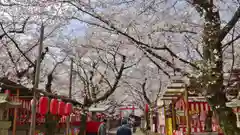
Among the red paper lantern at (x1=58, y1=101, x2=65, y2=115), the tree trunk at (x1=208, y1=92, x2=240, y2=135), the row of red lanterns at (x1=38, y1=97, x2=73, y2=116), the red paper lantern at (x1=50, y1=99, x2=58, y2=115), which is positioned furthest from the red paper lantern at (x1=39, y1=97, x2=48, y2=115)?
the tree trunk at (x1=208, y1=92, x2=240, y2=135)

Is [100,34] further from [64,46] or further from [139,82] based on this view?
[139,82]

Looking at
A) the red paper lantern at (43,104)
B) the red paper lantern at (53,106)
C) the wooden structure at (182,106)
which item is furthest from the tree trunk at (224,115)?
the red paper lantern at (53,106)

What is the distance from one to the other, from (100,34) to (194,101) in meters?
7.52

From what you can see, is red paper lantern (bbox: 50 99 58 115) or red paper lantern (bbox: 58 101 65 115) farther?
red paper lantern (bbox: 58 101 65 115)

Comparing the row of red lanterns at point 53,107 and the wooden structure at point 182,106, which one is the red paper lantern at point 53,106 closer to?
the row of red lanterns at point 53,107

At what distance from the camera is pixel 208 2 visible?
754 centimetres

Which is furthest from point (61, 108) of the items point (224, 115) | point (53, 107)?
point (224, 115)

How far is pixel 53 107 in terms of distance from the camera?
1304cm

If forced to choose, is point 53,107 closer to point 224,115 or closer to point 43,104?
point 43,104

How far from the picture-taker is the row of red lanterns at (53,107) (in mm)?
11613

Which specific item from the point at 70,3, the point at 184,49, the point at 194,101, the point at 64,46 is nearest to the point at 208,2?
the point at 70,3

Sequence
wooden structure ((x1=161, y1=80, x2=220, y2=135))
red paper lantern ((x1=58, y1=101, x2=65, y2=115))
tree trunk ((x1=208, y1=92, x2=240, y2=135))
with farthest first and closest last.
→ red paper lantern ((x1=58, y1=101, x2=65, y2=115)) → wooden structure ((x1=161, y1=80, x2=220, y2=135)) → tree trunk ((x1=208, y1=92, x2=240, y2=135))

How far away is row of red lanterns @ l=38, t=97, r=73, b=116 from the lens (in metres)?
11.6

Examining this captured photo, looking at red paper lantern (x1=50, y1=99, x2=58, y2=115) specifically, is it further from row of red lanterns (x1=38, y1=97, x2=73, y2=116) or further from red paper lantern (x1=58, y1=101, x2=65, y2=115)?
red paper lantern (x1=58, y1=101, x2=65, y2=115)
